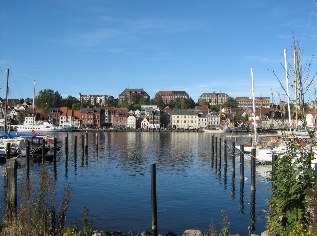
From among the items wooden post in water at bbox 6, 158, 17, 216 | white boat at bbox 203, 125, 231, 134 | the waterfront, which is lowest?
the waterfront

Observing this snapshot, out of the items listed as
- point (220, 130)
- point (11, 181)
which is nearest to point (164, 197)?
point (11, 181)

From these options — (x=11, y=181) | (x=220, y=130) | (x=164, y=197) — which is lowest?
(x=164, y=197)

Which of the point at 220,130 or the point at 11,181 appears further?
the point at 220,130

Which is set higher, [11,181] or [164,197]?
[11,181]

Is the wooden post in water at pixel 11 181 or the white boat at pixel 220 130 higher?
the wooden post in water at pixel 11 181

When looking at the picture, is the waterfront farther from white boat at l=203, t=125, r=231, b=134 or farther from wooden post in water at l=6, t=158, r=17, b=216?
white boat at l=203, t=125, r=231, b=134

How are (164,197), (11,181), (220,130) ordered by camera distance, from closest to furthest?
1. (11,181)
2. (164,197)
3. (220,130)

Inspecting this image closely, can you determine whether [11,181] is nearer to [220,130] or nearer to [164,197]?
[164,197]

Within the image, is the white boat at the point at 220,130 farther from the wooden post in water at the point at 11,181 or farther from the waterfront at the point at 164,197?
the wooden post in water at the point at 11,181

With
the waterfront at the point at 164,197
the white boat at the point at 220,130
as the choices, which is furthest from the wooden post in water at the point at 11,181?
the white boat at the point at 220,130

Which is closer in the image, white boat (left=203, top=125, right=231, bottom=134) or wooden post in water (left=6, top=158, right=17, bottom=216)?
wooden post in water (left=6, top=158, right=17, bottom=216)

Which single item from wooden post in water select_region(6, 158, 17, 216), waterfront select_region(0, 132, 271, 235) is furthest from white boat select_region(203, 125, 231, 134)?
wooden post in water select_region(6, 158, 17, 216)

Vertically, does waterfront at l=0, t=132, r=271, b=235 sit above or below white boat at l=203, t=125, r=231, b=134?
below

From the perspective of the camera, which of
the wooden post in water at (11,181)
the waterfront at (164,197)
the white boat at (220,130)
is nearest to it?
the wooden post in water at (11,181)
